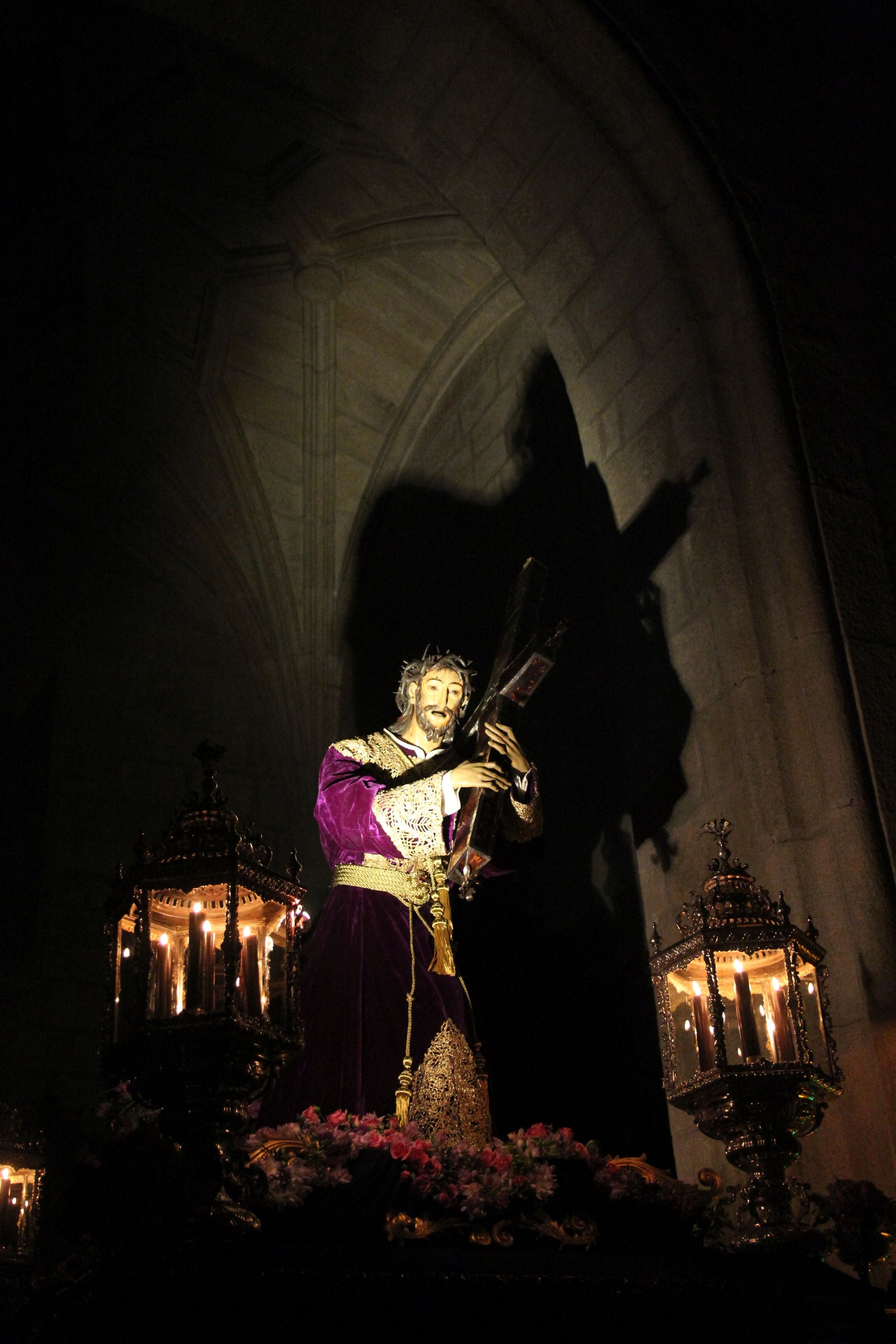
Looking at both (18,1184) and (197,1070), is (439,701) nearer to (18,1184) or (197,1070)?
(197,1070)

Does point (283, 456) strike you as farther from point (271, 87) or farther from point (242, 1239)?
point (242, 1239)

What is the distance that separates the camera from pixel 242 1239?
305 centimetres

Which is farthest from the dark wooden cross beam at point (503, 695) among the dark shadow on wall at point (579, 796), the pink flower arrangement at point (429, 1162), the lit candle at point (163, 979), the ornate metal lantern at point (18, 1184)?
the ornate metal lantern at point (18, 1184)

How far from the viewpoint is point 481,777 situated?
4742 millimetres

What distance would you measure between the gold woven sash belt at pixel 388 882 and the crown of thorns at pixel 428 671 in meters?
0.75

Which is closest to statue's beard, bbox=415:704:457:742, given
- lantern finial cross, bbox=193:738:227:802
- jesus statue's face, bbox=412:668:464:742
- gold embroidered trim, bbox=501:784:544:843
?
jesus statue's face, bbox=412:668:464:742

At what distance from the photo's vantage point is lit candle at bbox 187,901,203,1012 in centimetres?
354

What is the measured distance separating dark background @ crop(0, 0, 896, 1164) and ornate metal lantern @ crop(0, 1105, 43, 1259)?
6.74ft

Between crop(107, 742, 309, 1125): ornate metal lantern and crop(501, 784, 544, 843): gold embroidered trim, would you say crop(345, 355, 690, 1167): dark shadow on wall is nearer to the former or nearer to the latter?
crop(501, 784, 544, 843): gold embroidered trim

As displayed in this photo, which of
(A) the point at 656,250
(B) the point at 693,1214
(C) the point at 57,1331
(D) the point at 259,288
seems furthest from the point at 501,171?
(C) the point at 57,1331

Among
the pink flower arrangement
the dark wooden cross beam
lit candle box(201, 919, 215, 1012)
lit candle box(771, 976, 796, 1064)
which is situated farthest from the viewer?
the dark wooden cross beam

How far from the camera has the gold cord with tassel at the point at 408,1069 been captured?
4.21 m

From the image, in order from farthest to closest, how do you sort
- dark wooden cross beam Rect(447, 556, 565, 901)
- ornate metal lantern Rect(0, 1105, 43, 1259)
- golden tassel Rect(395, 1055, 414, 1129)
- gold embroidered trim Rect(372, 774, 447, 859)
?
ornate metal lantern Rect(0, 1105, 43, 1259)
gold embroidered trim Rect(372, 774, 447, 859)
dark wooden cross beam Rect(447, 556, 565, 901)
golden tassel Rect(395, 1055, 414, 1129)

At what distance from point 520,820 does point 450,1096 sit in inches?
42.7
